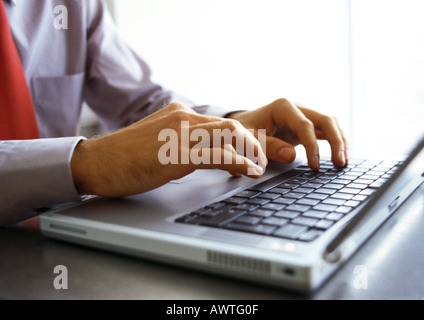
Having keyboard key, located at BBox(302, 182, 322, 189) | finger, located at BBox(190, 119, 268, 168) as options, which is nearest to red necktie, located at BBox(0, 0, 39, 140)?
finger, located at BBox(190, 119, 268, 168)

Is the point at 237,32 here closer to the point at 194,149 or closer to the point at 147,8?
the point at 147,8

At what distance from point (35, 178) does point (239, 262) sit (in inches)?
12.7

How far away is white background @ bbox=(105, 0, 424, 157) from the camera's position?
2365mm

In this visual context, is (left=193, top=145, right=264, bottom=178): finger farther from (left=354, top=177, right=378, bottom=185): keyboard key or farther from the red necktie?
the red necktie

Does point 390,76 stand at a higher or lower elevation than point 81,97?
lower

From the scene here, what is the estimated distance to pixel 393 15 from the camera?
2350 millimetres

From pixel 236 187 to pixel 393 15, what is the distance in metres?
2.18

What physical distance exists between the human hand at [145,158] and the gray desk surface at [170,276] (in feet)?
0.32

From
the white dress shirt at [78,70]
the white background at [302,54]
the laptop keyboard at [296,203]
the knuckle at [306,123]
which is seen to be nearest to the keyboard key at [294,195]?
the laptop keyboard at [296,203]

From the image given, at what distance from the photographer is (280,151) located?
69cm

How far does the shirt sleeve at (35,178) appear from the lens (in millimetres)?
545

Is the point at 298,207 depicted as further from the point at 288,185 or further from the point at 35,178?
the point at 35,178

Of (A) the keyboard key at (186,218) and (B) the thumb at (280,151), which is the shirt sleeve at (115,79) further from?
(A) the keyboard key at (186,218)

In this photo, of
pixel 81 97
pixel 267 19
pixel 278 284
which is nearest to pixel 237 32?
pixel 267 19
